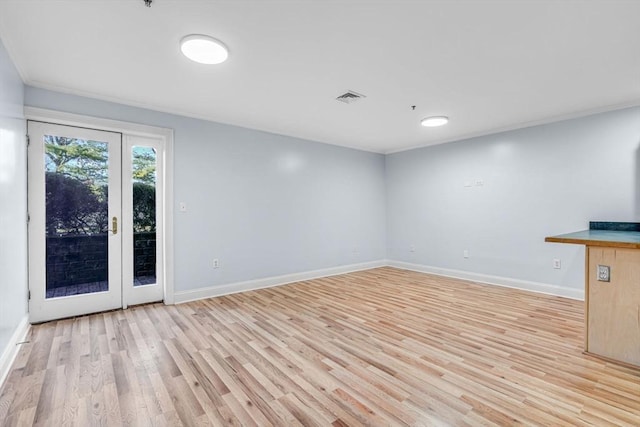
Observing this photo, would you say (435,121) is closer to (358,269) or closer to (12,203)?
(358,269)

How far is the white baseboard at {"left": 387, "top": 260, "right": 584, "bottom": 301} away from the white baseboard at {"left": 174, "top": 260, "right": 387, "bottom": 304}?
89cm

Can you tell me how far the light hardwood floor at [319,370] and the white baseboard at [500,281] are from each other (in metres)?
0.40

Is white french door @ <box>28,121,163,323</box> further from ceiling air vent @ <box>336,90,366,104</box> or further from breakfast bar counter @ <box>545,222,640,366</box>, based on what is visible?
breakfast bar counter @ <box>545,222,640,366</box>

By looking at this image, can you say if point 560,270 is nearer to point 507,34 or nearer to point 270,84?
point 507,34

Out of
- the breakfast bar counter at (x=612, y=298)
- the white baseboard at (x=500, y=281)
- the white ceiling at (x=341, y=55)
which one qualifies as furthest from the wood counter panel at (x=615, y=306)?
the white baseboard at (x=500, y=281)

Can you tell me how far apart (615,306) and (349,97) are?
3.07 meters

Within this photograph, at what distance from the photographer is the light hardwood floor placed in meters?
1.74

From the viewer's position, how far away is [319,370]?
222 cm

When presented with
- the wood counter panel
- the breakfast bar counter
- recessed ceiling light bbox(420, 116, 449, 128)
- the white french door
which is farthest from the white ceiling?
the wood counter panel

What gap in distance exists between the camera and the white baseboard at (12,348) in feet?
6.95

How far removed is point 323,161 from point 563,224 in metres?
3.77

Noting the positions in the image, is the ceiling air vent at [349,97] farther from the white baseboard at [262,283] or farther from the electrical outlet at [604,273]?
the white baseboard at [262,283]

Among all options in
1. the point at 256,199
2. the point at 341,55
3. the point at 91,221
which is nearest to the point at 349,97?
the point at 341,55

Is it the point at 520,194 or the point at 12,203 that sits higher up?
the point at 520,194
